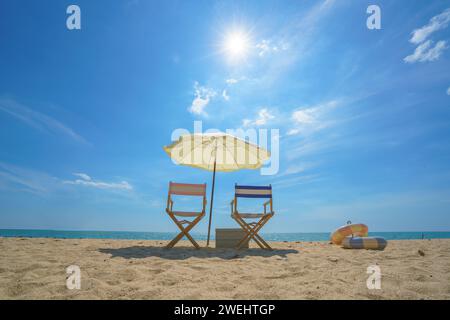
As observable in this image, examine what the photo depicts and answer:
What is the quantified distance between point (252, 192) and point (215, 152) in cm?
152

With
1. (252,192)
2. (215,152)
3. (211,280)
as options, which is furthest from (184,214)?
(211,280)

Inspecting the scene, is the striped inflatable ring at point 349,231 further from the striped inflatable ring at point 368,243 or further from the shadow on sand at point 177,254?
the shadow on sand at point 177,254

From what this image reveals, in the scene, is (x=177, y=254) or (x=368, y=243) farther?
(x=368, y=243)

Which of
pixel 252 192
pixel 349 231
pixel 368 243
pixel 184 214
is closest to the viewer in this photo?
pixel 184 214

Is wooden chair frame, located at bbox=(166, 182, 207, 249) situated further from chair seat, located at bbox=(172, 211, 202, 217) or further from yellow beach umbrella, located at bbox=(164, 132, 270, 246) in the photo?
yellow beach umbrella, located at bbox=(164, 132, 270, 246)

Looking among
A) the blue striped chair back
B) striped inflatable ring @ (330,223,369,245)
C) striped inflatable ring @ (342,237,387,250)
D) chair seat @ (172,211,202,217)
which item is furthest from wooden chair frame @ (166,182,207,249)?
striped inflatable ring @ (330,223,369,245)

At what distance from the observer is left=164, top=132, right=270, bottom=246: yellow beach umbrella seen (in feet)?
18.1

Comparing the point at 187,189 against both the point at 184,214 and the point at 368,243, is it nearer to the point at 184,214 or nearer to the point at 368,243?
the point at 184,214

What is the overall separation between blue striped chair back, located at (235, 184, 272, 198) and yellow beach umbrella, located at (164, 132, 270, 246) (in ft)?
3.48

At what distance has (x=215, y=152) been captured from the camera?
5.82 m

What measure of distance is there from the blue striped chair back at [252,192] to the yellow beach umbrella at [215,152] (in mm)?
1062
